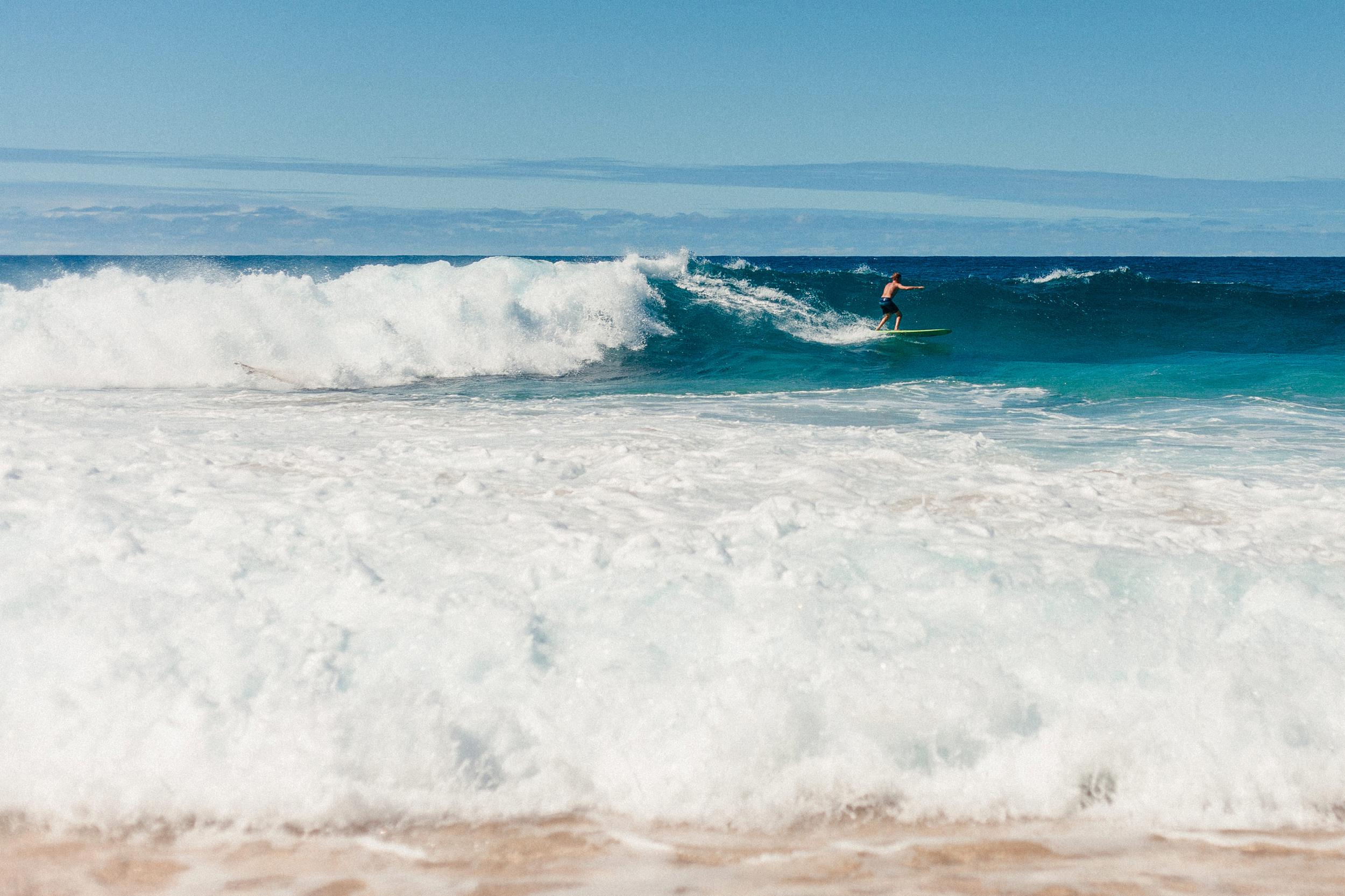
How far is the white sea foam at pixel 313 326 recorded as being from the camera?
12.5 meters

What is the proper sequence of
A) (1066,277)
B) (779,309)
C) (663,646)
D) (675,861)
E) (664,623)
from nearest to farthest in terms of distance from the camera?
(675,861)
(663,646)
(664,623)
(779,309)
(1066,277)

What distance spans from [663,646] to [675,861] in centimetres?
91

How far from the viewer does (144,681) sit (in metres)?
3.37

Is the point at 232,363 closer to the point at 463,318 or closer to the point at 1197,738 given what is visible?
the point at 463,318

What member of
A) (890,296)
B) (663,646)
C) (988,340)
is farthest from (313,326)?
(988,340)

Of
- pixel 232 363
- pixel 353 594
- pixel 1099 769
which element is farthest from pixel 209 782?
pixel 232 363

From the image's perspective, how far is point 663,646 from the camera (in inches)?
141

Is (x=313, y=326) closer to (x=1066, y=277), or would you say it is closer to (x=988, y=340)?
(x=988, y=340)

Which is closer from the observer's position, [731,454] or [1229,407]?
[731,454]

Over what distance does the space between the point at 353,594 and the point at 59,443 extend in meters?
3.48

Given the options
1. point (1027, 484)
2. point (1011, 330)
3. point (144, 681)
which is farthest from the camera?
point (1011, 330)

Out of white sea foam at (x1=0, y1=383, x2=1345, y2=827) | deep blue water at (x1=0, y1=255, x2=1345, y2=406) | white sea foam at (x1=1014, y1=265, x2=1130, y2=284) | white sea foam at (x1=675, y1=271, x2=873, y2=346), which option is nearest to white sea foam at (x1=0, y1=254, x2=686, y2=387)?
deep blue water at (x1=0, y1=255, x2=1345, y2=406)

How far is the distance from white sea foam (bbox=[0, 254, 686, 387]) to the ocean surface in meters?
5.18

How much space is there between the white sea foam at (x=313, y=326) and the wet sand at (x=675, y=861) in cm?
1006
